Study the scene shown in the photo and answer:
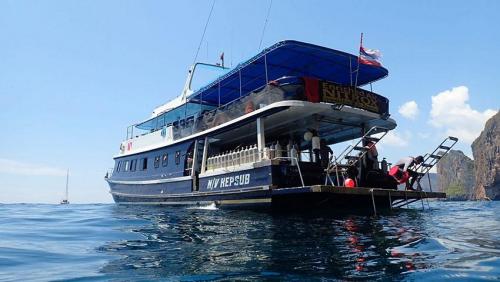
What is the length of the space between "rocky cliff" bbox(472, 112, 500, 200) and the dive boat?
381ft

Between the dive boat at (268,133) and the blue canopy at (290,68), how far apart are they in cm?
4

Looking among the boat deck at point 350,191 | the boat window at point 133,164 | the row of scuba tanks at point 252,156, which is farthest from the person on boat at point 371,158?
the boat window at point 133,164

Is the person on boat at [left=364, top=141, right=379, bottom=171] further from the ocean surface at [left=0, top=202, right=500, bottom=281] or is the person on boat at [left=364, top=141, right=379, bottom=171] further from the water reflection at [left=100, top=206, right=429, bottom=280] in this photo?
the ocean surface at [left=0, top=202, right=500, bottom=281]

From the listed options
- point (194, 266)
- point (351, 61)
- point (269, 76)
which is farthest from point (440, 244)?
point (269, 76)

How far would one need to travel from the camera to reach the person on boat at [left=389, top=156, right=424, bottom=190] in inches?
520

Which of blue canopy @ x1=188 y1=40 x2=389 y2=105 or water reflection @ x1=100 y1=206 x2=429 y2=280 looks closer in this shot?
water reflection @ x1=100 y1=206 x2=429 y2=280

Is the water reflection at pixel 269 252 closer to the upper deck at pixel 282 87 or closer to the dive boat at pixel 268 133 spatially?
the dive boat at pixel 268 133

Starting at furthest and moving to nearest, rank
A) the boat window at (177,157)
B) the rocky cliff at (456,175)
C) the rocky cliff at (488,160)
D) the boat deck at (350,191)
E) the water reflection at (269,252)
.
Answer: the rocky cliff at (456,175), the rocky cliff at (488,160), the boat window at (177,157), the boat deck at (350,191), the water reflection at (269,252)

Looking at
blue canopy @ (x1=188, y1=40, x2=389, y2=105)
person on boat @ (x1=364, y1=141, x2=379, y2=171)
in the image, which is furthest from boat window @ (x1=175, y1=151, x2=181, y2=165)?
person on boat @ (x1=364, y1=141, x2=379, y2=171)

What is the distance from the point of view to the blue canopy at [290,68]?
44.6ft

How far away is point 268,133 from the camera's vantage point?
1691 cm

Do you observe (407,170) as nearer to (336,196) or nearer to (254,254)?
(336,196)

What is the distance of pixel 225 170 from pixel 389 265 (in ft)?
32.0

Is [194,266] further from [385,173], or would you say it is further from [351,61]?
[351,61]
